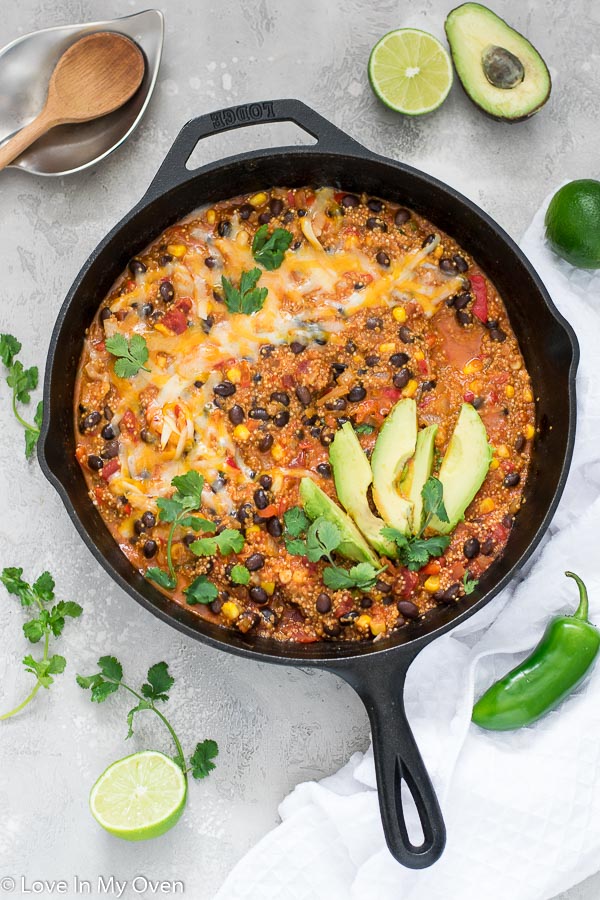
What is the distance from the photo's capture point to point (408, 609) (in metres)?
4.27

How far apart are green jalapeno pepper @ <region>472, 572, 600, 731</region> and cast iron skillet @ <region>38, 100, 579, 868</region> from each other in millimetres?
441

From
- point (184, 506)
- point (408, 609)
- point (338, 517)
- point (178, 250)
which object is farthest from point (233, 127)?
point (408, 609)

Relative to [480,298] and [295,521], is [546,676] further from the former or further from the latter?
[480,298]

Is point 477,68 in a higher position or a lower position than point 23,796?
higher

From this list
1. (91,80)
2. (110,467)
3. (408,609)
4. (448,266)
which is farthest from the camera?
(91,80)

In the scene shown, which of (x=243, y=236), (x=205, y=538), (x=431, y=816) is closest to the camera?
(x=431, y=816)

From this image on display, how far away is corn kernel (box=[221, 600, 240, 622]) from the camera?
14.1 ft

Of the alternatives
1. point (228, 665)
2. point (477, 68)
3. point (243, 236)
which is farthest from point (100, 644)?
point (477, 68)

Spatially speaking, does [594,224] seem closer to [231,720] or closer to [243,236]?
[243,236]

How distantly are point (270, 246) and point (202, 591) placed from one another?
1.66 m

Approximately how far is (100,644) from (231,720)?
77 cm

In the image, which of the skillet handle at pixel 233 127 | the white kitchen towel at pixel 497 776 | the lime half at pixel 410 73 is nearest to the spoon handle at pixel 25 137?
the skillet handle at pixel 233 127

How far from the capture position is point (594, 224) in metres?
4.43

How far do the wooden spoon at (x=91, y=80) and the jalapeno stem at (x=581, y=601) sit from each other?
326 cm
